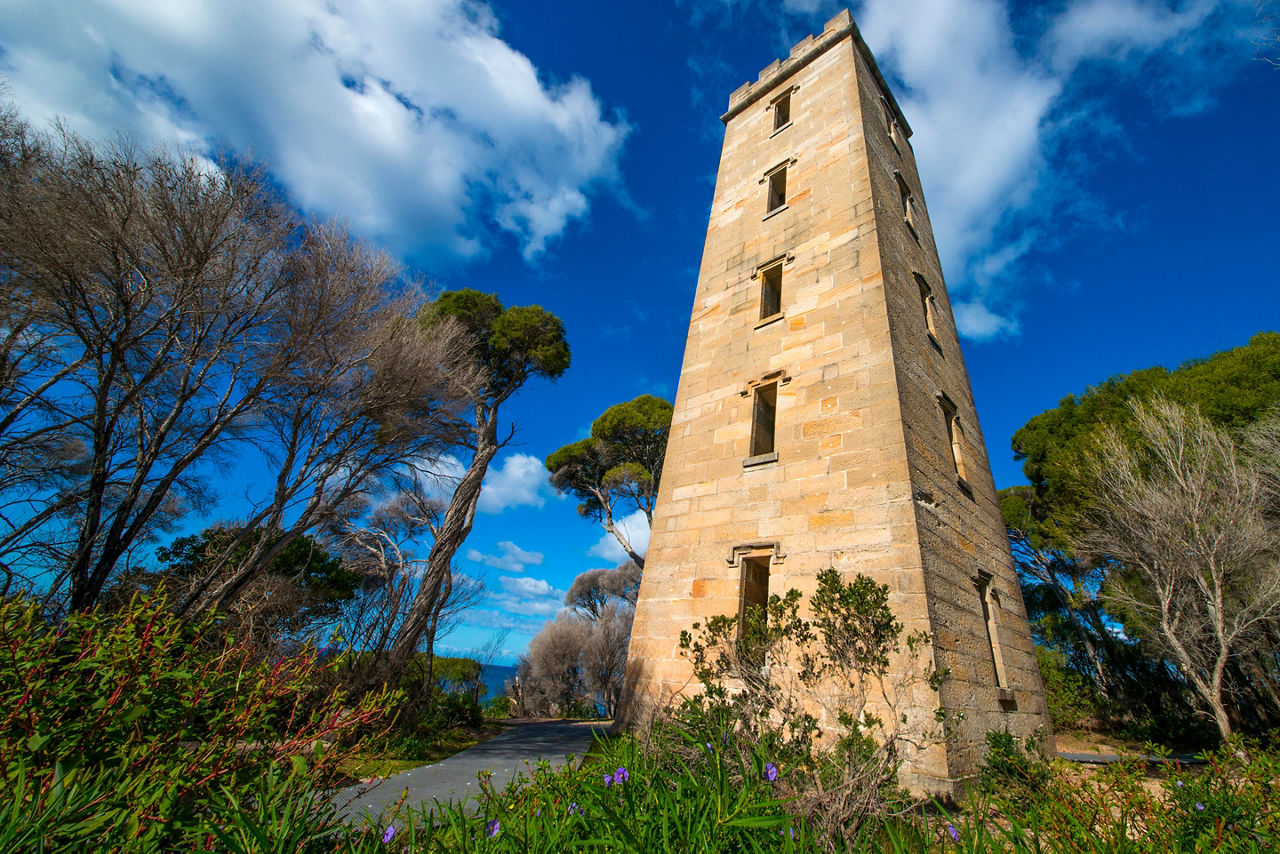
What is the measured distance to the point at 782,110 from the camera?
1262 centimetres

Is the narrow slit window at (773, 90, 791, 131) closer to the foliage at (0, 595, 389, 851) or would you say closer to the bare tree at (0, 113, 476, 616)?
the bare tree at (0, 113, 476, 616)

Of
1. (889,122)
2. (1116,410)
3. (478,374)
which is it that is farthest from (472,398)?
(1116,410)

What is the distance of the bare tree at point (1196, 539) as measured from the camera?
9695 millimetres

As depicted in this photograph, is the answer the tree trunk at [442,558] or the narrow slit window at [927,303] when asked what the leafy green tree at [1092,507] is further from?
the tree trunk at [442,558]

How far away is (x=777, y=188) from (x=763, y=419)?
241 inches

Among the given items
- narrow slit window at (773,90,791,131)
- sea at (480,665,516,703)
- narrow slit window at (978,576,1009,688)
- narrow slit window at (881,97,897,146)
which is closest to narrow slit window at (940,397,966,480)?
narrow slit window at (978,576,1009,688)

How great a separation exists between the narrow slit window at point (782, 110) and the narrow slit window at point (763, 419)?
26.3 ft

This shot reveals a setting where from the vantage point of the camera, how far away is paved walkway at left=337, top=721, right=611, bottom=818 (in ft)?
19.2

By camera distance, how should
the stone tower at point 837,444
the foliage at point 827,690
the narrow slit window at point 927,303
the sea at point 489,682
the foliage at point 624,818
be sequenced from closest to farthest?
the foliage at point 624,818 → the foliage at point 827,690 → the stone tower at point 837,444 → the narrow slit window at point 927,303 → the sea at point 489,682

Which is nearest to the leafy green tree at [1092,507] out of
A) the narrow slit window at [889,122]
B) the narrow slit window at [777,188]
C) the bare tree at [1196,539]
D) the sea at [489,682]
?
the bare tree at [1196,539]

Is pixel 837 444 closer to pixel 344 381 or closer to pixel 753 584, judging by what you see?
pixel 753 584

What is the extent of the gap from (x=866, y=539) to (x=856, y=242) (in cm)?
515

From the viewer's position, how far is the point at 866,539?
20.1 feet

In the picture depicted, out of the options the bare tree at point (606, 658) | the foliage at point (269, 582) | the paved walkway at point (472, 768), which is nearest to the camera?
the paved walkway at point (472, 768)
